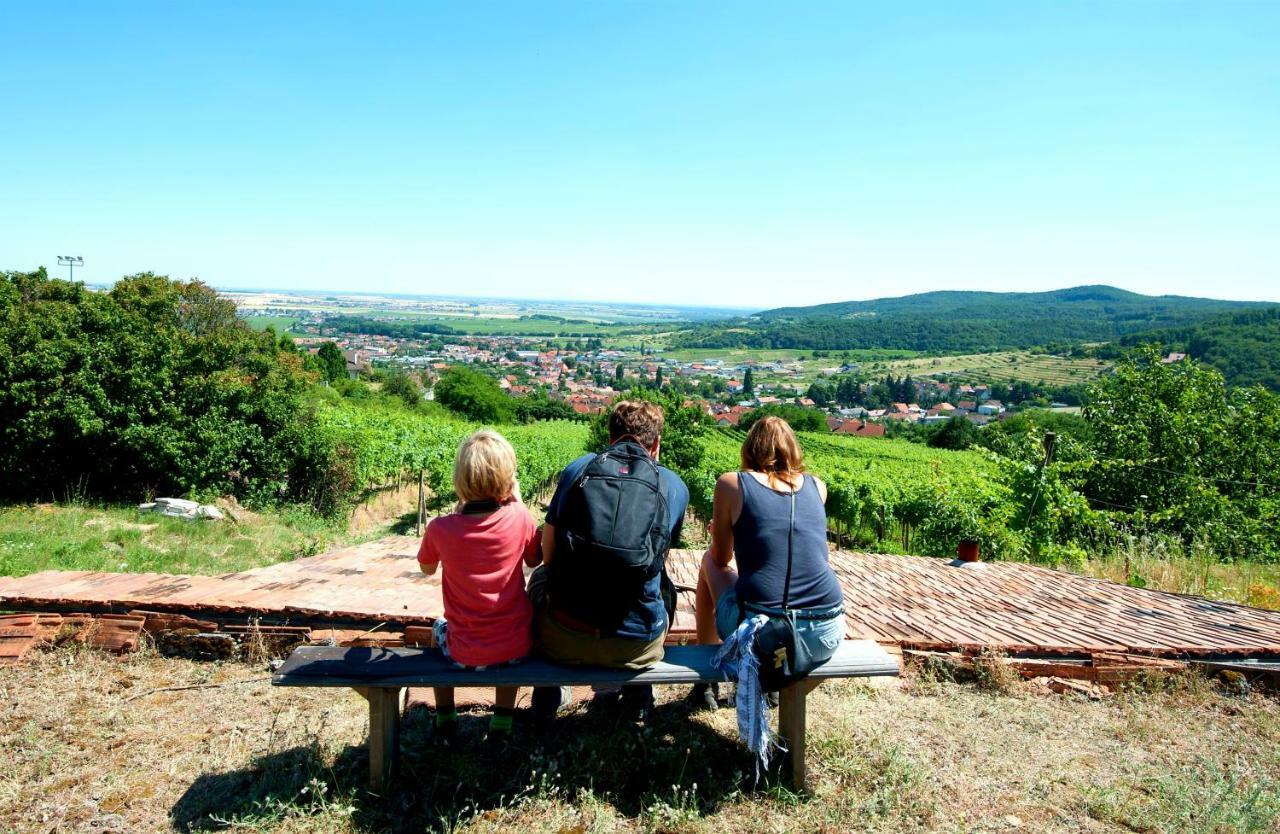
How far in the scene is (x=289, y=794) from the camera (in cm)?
263

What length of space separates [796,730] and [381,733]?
5.33 feet

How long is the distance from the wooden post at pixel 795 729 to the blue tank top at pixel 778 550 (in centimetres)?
36

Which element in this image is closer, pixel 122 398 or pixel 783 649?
pixel 783 649

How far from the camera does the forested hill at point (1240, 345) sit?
40875 mm

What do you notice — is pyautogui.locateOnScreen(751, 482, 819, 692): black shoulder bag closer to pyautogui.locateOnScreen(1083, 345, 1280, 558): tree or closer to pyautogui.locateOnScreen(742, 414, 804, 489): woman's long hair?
pyautogui.locateOnScreen(742, 414, 804, 489): woman's long hair

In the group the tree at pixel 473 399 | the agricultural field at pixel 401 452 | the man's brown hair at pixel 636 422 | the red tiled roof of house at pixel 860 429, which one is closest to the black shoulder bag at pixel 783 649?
the man's brown hair at pixel 636 422

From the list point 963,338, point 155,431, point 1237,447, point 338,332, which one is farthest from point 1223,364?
point 338,332

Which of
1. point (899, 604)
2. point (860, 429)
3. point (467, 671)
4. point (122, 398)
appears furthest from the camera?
point (860, 429)

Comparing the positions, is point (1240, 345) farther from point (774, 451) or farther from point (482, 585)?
point (482, 585)

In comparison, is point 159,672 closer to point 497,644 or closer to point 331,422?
point 497,644

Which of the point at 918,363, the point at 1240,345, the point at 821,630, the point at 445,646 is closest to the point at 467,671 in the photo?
the point at 445,646

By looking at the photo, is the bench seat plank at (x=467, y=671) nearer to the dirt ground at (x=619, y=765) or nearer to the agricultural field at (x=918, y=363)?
the dirt ground at (x=619, y=765)

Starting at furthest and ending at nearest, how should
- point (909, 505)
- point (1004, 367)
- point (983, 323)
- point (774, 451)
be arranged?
point (983, 323) < point (1004, 367) < point (909, 505) < point (774, 451)

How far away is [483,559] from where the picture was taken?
274 centimetres
